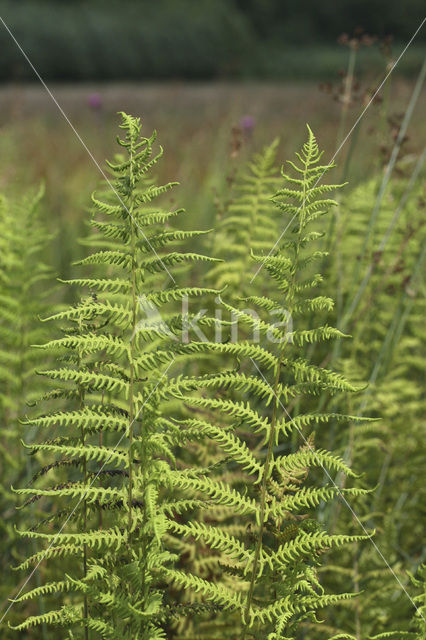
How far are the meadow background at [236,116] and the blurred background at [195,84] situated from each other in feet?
0.09

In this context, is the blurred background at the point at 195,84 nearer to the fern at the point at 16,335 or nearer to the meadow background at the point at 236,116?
the meadow background at the point at 236,116

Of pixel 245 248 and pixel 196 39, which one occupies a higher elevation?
pixel 196 39

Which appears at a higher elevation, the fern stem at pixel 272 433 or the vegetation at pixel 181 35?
the vegetation at pixel 181 35

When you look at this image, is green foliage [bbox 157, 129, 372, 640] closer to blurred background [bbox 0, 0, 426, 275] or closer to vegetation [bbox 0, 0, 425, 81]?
blurred background [bbox 0, 0, 426, 275]

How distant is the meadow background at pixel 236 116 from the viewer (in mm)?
1854

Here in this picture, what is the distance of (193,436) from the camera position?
94 centimetres

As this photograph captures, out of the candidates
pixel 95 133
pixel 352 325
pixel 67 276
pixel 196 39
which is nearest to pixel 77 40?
pixel 196 39

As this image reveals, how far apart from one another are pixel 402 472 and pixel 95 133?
15.8ft

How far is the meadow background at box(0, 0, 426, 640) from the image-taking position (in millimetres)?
1854

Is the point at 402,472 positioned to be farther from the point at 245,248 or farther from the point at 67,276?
the point at 67,276

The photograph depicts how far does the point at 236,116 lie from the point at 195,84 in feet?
40.9

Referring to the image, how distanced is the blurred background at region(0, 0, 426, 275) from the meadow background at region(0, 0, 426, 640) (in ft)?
0.09

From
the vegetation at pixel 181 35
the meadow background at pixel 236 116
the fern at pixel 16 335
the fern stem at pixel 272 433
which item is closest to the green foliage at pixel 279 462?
the fern stem at pixel 272 433

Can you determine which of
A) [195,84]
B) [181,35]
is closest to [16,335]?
[195,84]
